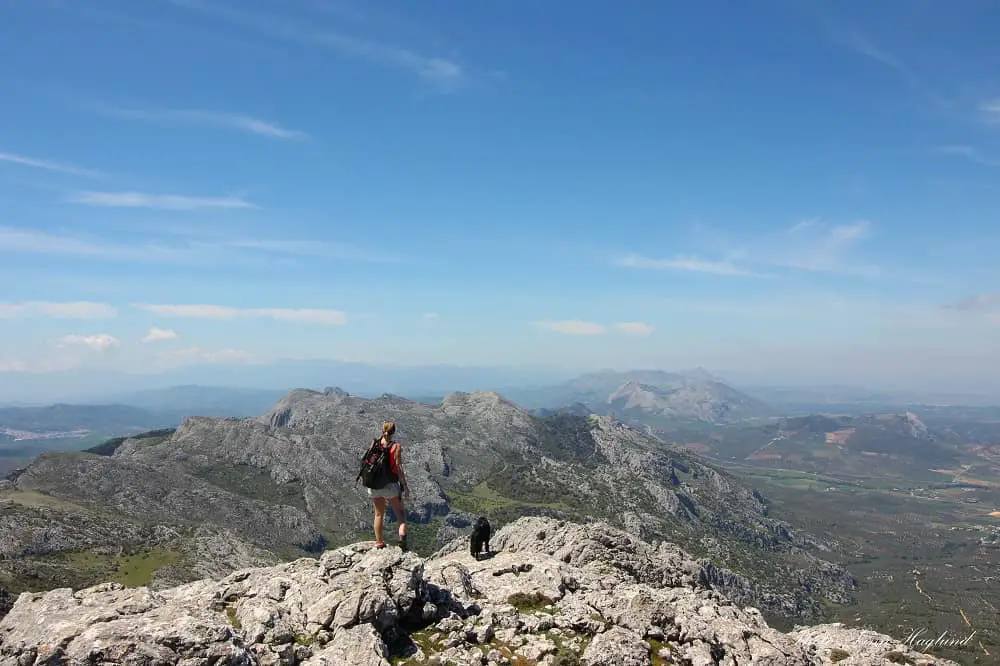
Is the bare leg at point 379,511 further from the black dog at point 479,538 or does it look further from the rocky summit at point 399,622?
the black dog at point 479,538

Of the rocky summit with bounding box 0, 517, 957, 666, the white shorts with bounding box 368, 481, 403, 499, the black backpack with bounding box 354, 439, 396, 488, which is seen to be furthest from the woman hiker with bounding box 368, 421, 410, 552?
the rocky summit with bounding box 0, 517, 957, 666

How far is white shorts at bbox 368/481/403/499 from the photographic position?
3048cm

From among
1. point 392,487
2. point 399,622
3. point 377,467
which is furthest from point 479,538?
point 377,467

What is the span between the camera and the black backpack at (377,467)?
30.3 m

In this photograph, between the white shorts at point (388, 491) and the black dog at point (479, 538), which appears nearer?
the white shorts at point (388, 491)

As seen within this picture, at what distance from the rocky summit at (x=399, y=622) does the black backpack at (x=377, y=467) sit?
5801 mm

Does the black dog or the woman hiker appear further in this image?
the black dog

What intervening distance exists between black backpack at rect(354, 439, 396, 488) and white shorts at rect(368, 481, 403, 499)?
215mm

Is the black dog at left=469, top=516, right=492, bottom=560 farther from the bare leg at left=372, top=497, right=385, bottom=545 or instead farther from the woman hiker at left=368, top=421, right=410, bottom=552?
the woman hiker at left=368, top=421, right=410, bottom=552

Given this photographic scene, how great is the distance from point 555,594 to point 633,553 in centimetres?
2640

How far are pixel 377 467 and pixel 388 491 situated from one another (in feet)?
5.02

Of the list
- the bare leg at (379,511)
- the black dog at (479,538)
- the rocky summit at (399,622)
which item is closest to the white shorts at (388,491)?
the bare leg at (379,511)

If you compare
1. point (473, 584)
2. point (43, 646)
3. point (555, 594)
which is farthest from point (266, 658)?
point (555, 594)

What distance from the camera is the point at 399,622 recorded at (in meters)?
30.4
